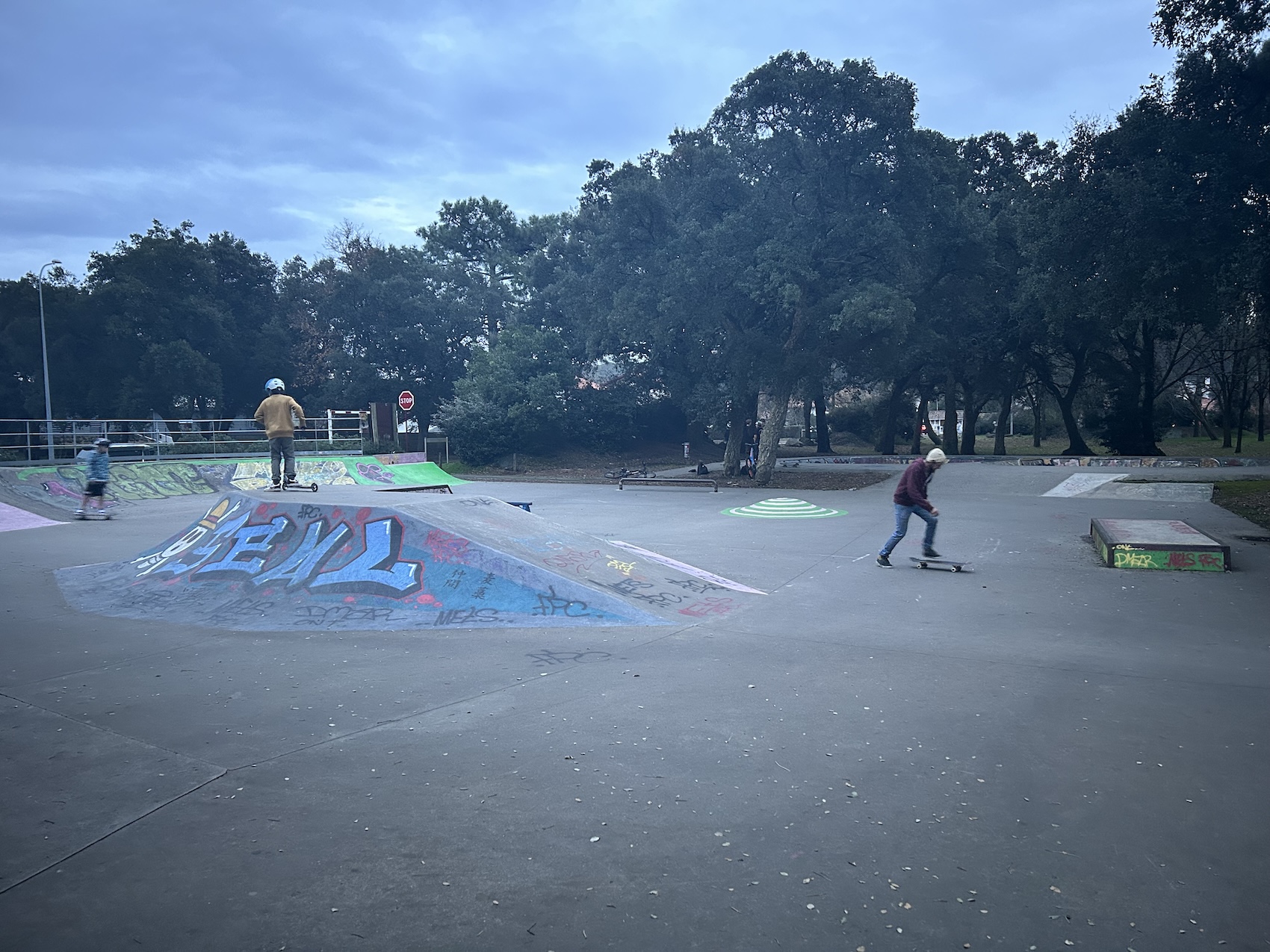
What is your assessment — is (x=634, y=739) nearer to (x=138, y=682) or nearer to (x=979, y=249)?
(x=138, y=682)

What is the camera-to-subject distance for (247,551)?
926 centimetres

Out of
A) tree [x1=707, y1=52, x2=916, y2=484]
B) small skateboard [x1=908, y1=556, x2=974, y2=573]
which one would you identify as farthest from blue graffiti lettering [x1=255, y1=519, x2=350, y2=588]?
tree [x1=707, y1=52, x2=916, y2=484]

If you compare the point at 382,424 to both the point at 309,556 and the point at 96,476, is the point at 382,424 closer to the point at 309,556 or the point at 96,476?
the point at 96,476

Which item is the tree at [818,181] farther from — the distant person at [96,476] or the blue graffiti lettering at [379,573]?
the distant person at [96,476]

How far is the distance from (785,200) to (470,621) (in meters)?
17.2

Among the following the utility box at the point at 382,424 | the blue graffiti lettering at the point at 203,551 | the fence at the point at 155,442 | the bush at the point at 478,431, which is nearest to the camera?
the blue graffiti lettering at the point at 203,551

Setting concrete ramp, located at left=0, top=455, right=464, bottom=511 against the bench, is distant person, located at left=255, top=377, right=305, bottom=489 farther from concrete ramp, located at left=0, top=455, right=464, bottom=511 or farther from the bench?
the bench

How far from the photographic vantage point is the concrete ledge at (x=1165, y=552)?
31.7ft

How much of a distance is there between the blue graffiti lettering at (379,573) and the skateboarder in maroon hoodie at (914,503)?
19.8 feet

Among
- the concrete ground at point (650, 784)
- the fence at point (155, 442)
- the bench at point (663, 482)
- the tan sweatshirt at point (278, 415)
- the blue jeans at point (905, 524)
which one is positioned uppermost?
the tan sweatshirt at point (278, 415)

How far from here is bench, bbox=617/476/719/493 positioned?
74.7 ft

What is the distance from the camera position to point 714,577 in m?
9.43

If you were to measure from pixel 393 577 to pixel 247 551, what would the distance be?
228 cm

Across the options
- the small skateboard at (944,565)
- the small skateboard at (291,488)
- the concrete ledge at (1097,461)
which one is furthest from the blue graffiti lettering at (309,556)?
the concrete ledge at (1097,461)
